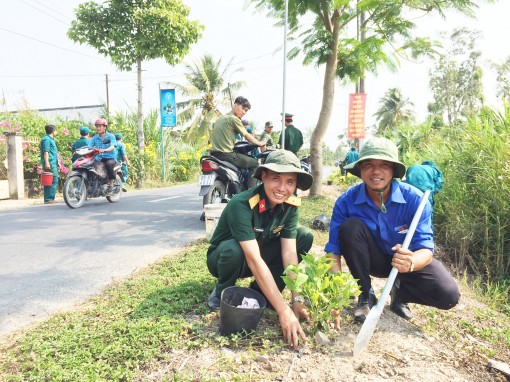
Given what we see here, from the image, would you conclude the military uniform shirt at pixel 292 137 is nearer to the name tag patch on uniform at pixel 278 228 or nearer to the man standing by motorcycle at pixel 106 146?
the man standing by motorcycle at pixel 106 146

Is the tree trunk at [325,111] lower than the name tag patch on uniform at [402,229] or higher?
higher

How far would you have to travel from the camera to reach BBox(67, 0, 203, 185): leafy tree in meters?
10.4

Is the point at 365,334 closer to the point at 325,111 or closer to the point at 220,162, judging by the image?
the point at 220,162

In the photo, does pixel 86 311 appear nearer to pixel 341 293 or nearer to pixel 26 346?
pixel 26 346

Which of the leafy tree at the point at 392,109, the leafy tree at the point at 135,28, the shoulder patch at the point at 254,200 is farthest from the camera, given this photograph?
the leafy tree at the point at 392,109

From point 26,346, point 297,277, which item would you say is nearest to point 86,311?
point 26,346

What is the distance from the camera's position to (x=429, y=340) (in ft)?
8.04

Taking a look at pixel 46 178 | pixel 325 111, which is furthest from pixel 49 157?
pixel 325 111

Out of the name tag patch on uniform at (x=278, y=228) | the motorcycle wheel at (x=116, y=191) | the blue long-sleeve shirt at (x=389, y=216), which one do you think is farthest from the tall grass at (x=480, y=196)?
the motorcycle wheel at (x=116, y=191)

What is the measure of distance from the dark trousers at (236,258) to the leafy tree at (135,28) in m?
9.59

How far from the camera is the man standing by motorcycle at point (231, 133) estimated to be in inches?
216

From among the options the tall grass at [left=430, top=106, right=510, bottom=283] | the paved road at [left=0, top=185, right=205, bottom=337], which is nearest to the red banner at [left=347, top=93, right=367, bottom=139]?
the paved road at [left=0, top=185, right=205, bottom=337]

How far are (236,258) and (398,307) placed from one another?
1.25 m

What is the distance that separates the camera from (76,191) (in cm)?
723
